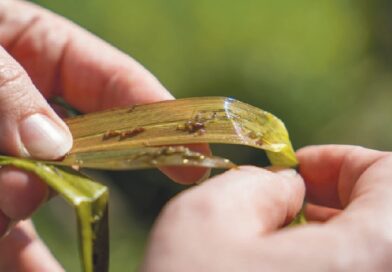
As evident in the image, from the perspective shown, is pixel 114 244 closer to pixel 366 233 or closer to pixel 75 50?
pixel 75 50

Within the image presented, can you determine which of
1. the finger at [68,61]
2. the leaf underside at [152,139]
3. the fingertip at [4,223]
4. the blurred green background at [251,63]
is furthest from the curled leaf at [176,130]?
the blurred green background at [251,63]

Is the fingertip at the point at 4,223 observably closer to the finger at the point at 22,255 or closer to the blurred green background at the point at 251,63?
the finger at the point at 22,255

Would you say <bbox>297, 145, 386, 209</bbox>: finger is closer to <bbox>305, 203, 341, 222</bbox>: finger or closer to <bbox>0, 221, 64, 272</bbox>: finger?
<bbox>305, 203, 341, 222</bbox>: finger

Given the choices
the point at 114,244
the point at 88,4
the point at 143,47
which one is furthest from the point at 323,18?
the point at 114,244

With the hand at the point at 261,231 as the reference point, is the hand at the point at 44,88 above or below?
below

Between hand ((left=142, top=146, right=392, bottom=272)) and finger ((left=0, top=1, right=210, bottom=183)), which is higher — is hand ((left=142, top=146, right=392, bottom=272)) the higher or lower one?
the higher one

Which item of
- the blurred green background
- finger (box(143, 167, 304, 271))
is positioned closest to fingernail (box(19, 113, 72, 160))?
finger (box(143, 167, 304, 271))

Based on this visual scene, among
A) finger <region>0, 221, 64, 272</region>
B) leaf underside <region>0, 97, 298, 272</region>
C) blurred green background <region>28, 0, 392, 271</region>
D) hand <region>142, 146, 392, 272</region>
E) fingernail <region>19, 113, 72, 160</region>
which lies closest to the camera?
hand <region>142, 146, 392, 272</region>
